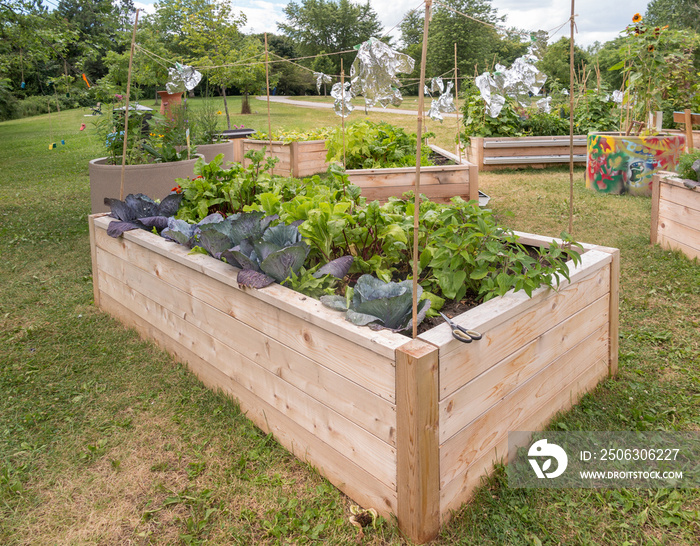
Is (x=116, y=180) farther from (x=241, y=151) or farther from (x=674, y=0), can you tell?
(x=674, y=0)

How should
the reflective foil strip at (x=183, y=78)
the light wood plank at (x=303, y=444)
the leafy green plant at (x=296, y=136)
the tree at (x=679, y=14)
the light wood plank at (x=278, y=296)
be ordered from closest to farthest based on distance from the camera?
the light wood plank at (x=278, y=296) < the light wood plank at (x=303, y=444) < the reflective foil strip at (x=183, y=78) < the leafy green plant at (x=296, y=136) < the tree at (x=679, y=14)

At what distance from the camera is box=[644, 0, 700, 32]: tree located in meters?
40.2

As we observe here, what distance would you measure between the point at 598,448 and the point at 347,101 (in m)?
3.86

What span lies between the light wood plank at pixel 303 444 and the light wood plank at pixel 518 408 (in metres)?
0.22

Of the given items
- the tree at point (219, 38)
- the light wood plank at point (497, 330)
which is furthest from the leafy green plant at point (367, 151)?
the tree at point (219, 38)

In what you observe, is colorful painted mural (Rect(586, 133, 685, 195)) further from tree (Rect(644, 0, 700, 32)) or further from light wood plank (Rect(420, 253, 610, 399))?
tree (Rect(644, 0, 700, 32))

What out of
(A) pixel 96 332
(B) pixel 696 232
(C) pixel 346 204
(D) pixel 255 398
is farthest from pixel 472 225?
(B) pixel 696 232

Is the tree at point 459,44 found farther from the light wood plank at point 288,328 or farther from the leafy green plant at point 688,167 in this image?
the light wood plank at point 288,328

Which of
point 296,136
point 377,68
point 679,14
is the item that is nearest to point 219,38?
point 296,136

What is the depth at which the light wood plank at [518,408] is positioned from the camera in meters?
1.57

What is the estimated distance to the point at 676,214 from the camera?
385cm

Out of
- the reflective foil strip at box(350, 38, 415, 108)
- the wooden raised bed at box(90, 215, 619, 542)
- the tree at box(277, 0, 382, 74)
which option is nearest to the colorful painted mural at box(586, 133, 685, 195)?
the reflective foil strip at box(350, 38, 415, 108)

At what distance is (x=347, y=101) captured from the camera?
4.94 meters

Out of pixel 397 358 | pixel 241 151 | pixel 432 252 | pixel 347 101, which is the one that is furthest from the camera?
pixel 241 151
